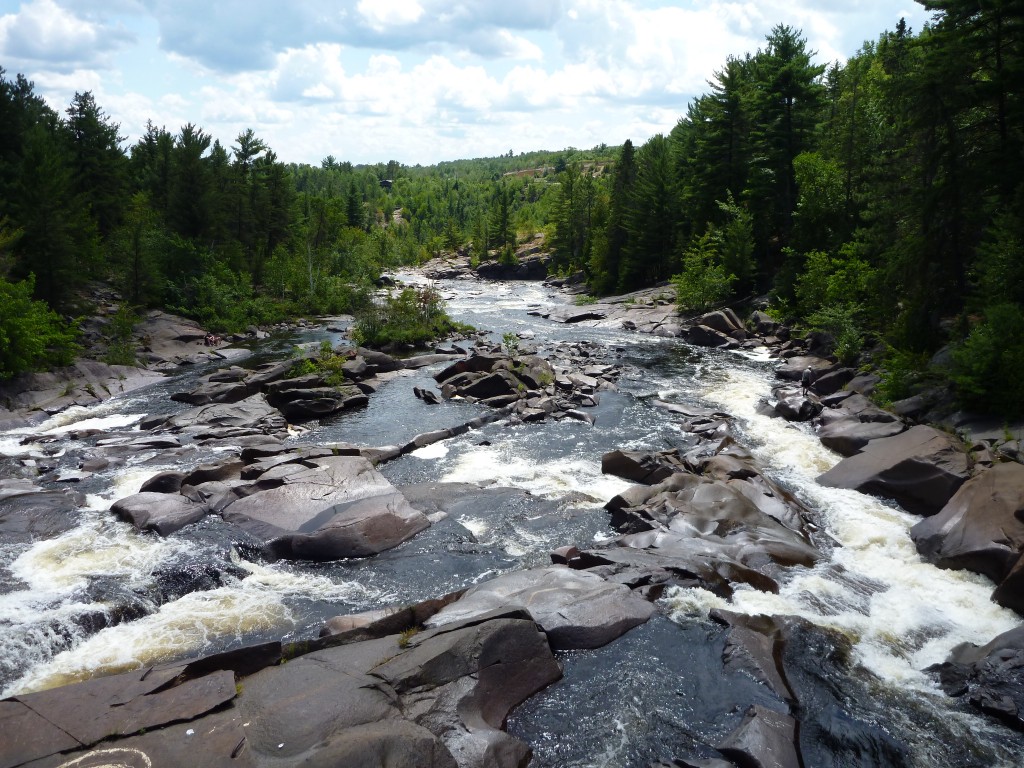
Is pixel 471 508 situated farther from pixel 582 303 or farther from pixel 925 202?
pixel 582 303

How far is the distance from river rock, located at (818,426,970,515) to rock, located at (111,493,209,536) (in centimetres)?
1821

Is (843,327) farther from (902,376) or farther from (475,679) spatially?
(475,679)

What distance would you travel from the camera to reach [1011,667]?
11.1 meters

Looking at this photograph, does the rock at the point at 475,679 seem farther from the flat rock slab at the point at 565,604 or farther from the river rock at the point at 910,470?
the river rock at the point at 910,470

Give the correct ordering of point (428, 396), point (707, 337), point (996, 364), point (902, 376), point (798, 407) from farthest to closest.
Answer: point (707, 337)
point (428, 396)
point (798, 407)
point (902, 376)
point (996, 364)

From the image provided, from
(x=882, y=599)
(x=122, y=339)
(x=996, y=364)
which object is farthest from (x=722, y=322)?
(x=122, y=339)

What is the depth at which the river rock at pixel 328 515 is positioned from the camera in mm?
16625

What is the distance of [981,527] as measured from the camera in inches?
597

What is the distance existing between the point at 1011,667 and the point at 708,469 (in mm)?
10005

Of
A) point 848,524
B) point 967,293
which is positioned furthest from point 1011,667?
point 967,293

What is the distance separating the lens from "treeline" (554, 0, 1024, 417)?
78.6 feet

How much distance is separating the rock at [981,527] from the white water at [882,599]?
0.99 ft

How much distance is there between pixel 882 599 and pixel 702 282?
39.8 metres

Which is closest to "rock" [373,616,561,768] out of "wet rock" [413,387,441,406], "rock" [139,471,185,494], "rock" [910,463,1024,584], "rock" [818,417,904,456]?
"rock" [910,463,1024,584]
